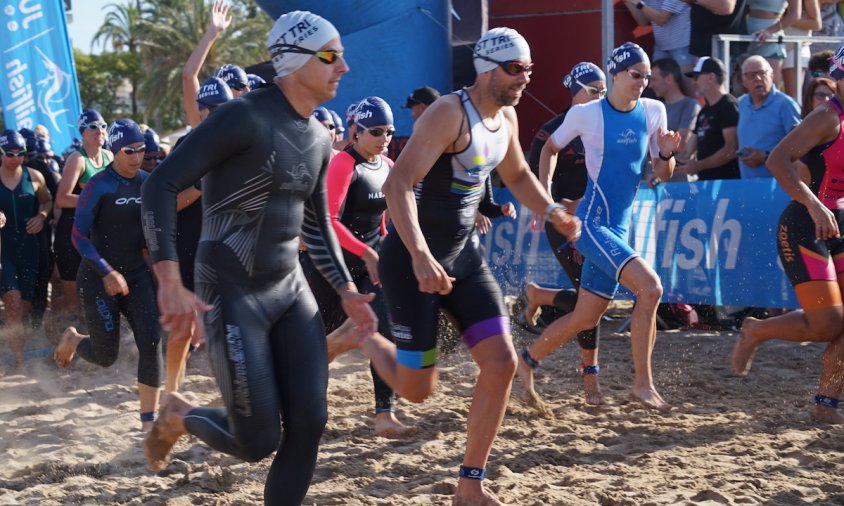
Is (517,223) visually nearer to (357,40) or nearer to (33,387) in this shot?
(357,40)

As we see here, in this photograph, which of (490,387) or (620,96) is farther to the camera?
(620,96)

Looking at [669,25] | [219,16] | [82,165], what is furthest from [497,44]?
[669,25]

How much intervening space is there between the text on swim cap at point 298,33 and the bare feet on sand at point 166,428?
4.79 ft

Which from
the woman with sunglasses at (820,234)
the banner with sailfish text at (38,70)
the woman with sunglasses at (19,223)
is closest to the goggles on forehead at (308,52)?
the woman with sunglasses at (820,234)

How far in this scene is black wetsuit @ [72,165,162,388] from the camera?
20.7 feet

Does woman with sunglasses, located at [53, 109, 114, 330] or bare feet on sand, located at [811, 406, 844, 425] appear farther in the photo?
woman with sunglasses, located at [53, 109, 114, 330]

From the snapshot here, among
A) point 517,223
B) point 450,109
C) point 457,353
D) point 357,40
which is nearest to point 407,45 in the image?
point 357,40

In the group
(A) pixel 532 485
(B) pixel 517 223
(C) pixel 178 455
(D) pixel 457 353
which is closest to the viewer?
(A) pixel 532 485

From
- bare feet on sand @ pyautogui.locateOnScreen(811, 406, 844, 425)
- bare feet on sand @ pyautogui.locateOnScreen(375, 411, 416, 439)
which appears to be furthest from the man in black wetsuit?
bare feet on sand @ pyautogui.locateOnScreen(811, 406, 844, 425)

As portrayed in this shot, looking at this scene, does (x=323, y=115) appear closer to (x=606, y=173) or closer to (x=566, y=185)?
(x=566, y=185)

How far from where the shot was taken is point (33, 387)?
7.92 meters

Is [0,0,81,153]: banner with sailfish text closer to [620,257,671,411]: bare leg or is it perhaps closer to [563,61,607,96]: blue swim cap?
[563,61,607,96]: blue swim cap

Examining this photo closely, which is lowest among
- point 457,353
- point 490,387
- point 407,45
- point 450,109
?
point 457,353

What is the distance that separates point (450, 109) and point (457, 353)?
4.48m
